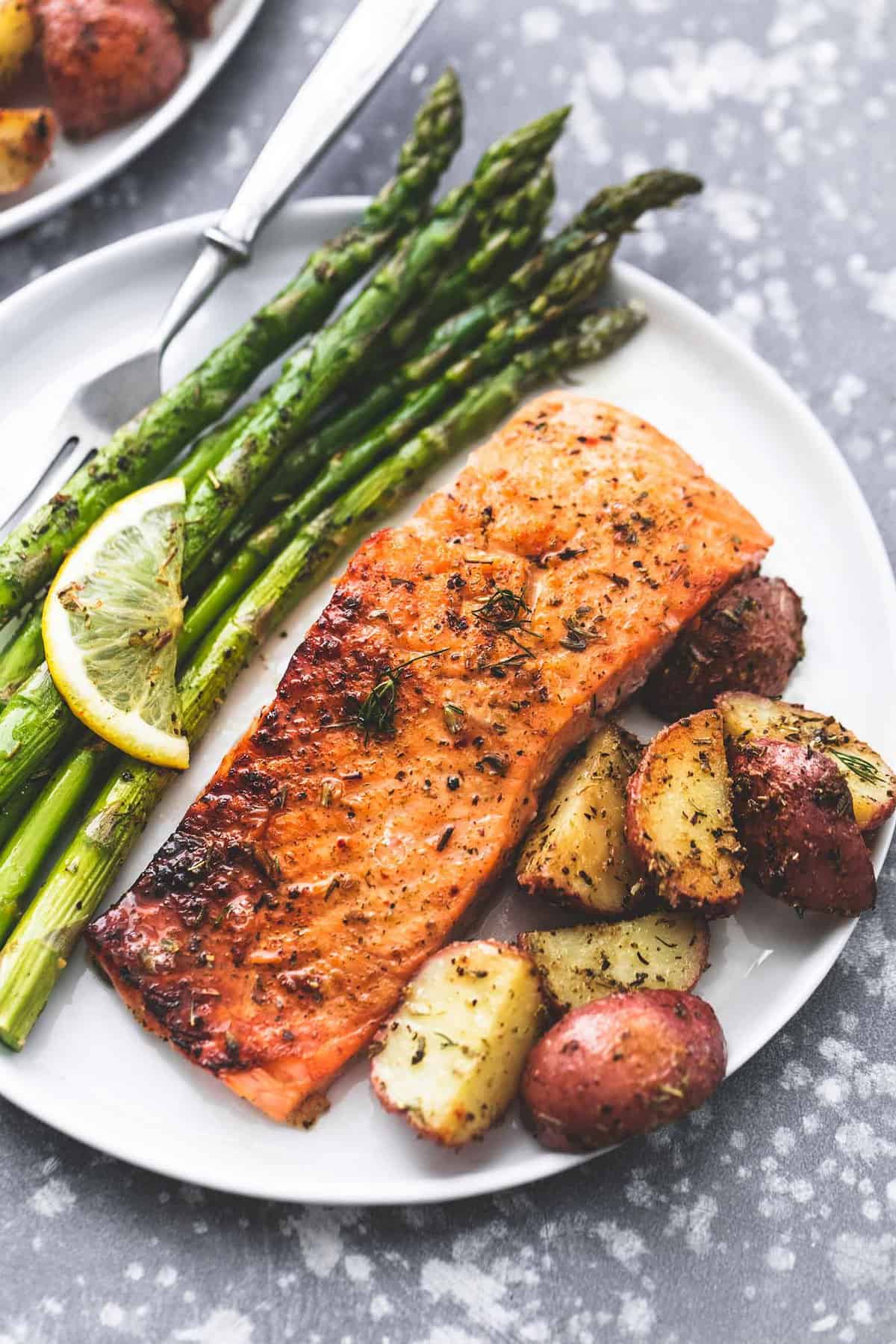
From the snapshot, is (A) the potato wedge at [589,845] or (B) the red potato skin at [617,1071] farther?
(A) the potato wedge at [589,845]

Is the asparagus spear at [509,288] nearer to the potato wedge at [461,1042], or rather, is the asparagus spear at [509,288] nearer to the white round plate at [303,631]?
the white round plate at [303,631]

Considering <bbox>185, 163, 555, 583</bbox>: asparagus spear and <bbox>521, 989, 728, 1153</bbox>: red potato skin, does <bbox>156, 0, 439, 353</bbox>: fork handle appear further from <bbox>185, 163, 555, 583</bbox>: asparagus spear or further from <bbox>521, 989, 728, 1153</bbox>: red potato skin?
<bbox>521, 989, 728, 1153</bbox>: red potato skin

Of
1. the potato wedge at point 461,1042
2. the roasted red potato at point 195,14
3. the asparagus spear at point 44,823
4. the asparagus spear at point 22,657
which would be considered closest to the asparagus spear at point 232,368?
the asparagus spear at point 22,657

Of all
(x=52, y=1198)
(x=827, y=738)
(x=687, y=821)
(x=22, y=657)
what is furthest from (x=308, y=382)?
(x=52, y=1198)

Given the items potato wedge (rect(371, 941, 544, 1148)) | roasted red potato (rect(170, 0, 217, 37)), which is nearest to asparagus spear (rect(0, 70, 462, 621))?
roasted red potato (rect(170, 0, 217, 37))

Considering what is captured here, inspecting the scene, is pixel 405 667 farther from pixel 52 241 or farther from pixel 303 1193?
pixel 52 241
